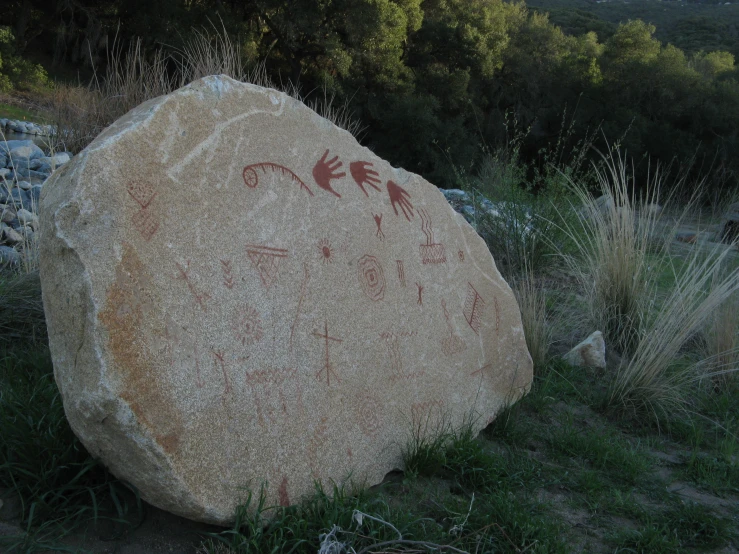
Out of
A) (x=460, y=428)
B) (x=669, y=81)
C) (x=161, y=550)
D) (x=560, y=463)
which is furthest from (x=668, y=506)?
(x=669, y=81)

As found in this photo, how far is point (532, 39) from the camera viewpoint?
1688 centimetres

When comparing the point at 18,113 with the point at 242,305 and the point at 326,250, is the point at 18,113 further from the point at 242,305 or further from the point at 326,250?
the point at 242,305

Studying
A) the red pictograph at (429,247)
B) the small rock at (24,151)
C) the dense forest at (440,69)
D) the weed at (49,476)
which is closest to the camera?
the weed at (49,476)

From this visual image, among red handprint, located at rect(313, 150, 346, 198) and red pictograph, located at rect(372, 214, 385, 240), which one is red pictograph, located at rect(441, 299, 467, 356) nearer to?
red pictograph, located at rect(372, 214, 385, 240)

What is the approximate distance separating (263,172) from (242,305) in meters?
0.48

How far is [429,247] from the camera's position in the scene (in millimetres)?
2965

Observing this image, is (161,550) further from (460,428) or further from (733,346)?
(733,346)

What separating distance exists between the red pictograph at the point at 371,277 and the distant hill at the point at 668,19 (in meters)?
21.1

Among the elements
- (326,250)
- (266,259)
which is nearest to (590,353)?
(326,250)

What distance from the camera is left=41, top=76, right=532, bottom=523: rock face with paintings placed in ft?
6.27

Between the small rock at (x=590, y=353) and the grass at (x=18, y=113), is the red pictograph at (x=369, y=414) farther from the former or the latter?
the grass at (x=18, y=113)

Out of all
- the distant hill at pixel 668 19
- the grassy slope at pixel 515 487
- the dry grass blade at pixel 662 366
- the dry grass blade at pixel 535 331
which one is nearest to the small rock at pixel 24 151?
the grassy slope at pixel 515 487

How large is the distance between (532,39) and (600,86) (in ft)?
9.27

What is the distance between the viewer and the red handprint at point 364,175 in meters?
2.71
